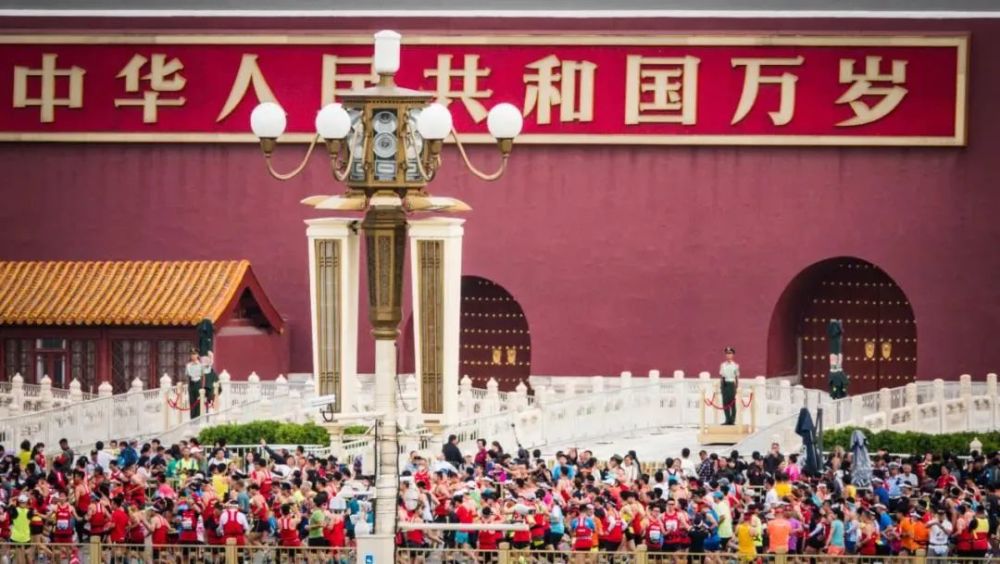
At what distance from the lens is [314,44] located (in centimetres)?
4600

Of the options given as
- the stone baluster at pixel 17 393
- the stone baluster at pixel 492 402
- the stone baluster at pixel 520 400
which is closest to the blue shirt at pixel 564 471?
the stone baluster at pixel 520 400

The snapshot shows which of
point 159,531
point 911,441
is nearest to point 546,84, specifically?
point 911,441

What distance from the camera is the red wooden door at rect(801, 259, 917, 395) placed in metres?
46.1

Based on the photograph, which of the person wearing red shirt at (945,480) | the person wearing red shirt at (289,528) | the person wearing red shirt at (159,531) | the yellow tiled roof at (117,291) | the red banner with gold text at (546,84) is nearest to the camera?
the person wearing red shirt at (289,528)

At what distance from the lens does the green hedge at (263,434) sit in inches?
1516

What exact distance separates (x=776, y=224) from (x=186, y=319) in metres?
9.77

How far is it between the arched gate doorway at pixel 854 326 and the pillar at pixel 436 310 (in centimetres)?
2221

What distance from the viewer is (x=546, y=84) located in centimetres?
4559

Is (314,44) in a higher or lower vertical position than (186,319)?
higher

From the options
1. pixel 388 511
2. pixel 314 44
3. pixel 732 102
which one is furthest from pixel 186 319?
pixel 388 511

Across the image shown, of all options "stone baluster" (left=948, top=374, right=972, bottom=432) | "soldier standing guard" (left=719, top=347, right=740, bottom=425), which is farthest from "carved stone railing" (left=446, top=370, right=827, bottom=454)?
"stone baluster" (left=948, top=374, right=972, bottom=432)

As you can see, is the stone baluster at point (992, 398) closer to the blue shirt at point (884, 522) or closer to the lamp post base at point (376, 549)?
the blue shirt at point (884, 522)

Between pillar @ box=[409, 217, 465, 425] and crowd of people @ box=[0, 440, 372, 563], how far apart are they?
2.85 m

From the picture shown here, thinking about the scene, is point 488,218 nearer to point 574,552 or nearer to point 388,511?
point 574,552
